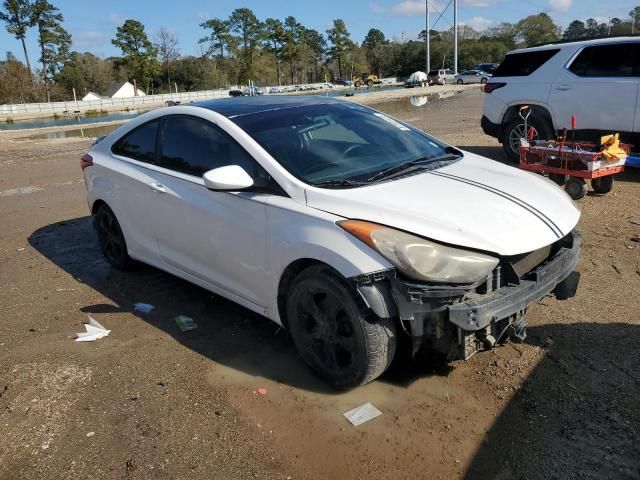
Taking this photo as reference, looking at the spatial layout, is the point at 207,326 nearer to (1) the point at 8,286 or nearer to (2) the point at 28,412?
(2) the point at 28,412

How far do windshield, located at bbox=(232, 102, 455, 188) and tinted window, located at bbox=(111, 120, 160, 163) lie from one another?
108cm

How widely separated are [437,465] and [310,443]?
0.66 meters

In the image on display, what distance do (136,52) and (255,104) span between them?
278 feet

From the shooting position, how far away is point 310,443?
290cm

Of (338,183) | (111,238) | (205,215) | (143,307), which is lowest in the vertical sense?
(143,307)

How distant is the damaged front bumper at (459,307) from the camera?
2.77m

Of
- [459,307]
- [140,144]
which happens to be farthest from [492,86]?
[459,307]

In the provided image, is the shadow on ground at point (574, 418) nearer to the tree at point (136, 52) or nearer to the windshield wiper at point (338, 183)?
the windshield wiper at point (338, 183)

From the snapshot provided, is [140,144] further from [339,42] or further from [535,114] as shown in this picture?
[339,42]

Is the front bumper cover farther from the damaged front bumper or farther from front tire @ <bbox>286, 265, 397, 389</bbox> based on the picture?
front tire @ <bbox>286, 265, 397, 389</bbox>

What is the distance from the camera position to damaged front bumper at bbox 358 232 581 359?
277 cm

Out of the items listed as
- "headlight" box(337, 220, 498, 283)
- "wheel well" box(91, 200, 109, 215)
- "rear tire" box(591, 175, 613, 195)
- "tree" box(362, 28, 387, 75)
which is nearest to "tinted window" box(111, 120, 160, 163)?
"wheel well" box(91, 200, 109, 215)

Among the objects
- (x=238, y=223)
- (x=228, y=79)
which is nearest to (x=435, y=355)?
(x=238, y=223)

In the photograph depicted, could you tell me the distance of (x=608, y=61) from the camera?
8.30 meters
